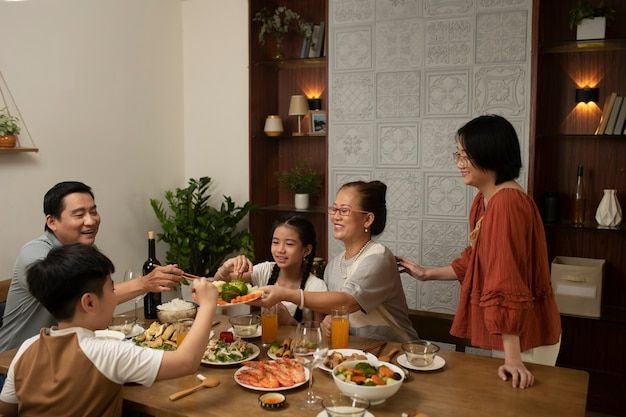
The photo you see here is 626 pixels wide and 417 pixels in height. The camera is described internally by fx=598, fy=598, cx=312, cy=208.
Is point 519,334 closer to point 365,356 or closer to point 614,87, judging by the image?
point 365,356

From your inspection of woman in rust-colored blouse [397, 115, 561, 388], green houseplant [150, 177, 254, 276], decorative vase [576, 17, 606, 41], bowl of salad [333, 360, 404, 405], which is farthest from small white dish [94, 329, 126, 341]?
decorative vase [576, 17, 606, 41]

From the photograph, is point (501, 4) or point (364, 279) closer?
point (364, 279)

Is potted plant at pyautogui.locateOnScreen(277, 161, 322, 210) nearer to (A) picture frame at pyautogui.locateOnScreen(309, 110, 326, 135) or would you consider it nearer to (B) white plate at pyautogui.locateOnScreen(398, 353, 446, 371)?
(A) picture frame at pyautogui.locateOnScreen(309, 110, 326, 135)

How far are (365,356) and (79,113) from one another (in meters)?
2.79

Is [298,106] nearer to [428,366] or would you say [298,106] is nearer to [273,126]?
[273,126]

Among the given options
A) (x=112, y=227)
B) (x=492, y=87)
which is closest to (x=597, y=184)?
(x=492, y=87)

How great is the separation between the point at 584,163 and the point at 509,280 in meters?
2.18

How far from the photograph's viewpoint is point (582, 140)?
3.73 meters

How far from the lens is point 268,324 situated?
225 cm

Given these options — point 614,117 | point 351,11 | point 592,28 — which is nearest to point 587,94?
point 614,117

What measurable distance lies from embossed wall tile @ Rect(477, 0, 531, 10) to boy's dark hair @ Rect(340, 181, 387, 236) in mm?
1724

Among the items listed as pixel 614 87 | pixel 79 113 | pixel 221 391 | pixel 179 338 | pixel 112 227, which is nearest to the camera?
pixel 221 391

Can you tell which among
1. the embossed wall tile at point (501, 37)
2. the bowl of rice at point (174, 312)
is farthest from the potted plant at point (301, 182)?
the bowl of rice at point (174, 312)

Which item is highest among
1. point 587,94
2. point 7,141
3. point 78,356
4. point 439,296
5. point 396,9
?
point 396,9
